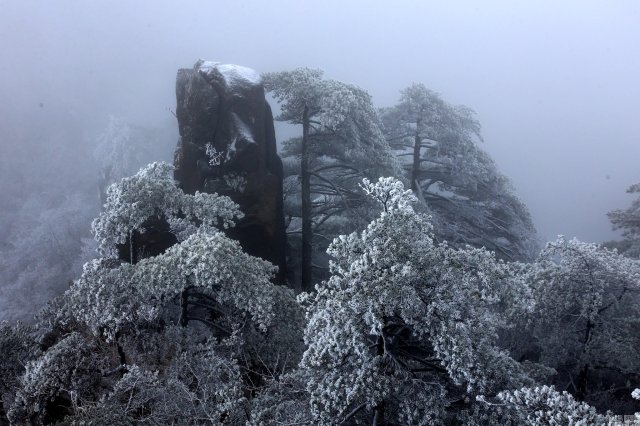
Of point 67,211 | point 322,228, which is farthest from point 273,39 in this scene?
point 322,228

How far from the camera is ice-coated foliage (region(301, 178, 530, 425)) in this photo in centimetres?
620

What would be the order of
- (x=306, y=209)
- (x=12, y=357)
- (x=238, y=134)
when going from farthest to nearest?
(x=306, y=209) → (x=238, y=134) → (x=12, y=357)

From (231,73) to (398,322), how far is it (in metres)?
10.2

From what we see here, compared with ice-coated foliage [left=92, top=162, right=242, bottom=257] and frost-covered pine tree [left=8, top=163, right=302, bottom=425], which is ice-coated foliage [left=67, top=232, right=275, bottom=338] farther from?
ice-coated foliage [left=92, top=162, right=242, bottom=257]

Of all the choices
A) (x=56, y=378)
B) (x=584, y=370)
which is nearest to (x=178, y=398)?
(x=56, y=378)

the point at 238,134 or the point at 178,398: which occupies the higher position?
the point at 238,134

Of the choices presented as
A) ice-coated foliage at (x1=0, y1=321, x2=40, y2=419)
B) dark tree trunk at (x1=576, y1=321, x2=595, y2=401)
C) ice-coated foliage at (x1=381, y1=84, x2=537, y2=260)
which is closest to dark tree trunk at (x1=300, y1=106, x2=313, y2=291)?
ice-coated foliage at (x1=381, y1=84, x2=537, y2=260)

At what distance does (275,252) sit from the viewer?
1555 centimetres

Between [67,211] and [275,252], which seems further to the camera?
[67,211]

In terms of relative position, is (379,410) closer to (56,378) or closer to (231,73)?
(56,378)

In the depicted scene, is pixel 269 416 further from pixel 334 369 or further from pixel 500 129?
pixel 500 129

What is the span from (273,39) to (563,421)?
323ft

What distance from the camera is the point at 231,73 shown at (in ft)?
48.3

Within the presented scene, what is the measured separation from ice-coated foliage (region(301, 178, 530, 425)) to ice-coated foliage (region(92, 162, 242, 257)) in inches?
191
